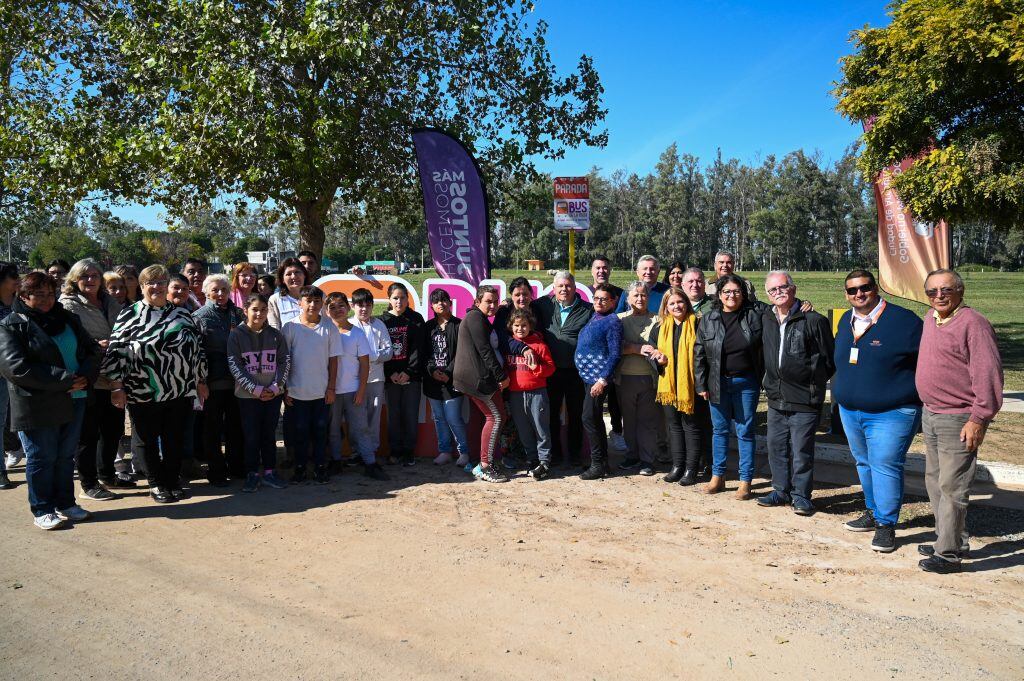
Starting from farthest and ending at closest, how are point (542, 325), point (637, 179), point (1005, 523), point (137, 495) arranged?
point (637, 179) → point (542, 325) → point (137, 495) → point (1005, 523)

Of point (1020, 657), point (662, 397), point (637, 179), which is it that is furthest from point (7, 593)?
point (637, 179)

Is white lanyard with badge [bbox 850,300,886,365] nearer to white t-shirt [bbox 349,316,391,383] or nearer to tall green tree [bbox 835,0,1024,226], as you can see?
white t-shirt [bbox 349,316,391,383]

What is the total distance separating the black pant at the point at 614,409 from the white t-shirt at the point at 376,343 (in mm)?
2183

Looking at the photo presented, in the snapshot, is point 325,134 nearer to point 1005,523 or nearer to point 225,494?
point 225,494

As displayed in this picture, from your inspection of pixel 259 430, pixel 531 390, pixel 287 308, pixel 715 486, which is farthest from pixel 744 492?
pixel 287 308

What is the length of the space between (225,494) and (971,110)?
33.5 ft

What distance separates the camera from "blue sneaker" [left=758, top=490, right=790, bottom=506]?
5.55 m

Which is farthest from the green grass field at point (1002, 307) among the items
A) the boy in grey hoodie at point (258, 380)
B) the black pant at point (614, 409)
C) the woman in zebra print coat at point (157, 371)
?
the woman in zebra print coat at point (157, 371)

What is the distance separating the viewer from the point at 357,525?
5.16 metres

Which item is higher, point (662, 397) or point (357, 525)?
point (662, 397)

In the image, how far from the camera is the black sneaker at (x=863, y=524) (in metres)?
4.97

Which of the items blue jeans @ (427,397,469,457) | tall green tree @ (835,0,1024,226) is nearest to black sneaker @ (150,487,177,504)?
blue jeans @ (427,397,469,457)

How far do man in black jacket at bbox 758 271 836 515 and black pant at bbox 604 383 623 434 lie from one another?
1522 millimetres

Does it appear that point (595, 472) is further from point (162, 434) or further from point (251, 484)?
point (162, 434)
